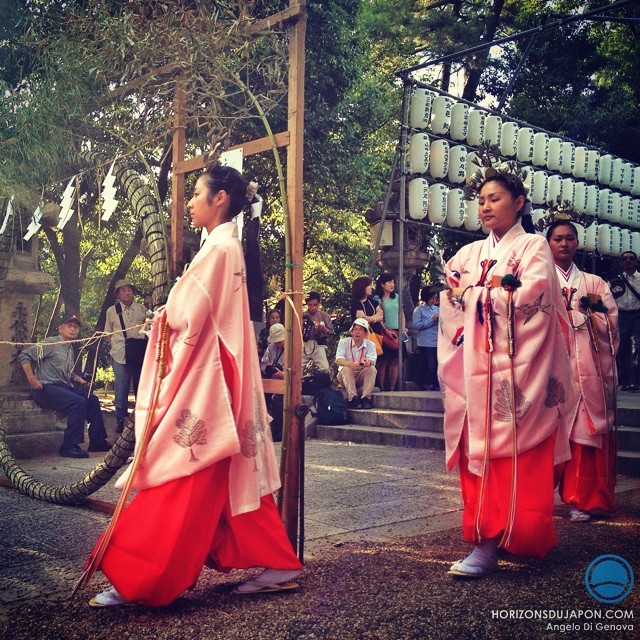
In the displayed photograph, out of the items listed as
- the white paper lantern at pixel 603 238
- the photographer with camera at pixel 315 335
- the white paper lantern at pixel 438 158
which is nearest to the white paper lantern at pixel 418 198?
the white paper lantern at pixel 438 158

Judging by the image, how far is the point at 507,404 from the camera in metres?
3.80

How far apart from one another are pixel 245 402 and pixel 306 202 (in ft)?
39.2

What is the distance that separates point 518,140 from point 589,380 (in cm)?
812

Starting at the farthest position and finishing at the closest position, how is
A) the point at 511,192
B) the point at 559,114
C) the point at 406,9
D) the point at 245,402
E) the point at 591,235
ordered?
the point at 406,9
the point at 559,114
the point at 591,235
the point at 511,192
the point at 245,402

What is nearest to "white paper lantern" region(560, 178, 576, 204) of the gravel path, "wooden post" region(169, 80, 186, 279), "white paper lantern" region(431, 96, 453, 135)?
"white paper lantern" region(431, 96, 453, 135)

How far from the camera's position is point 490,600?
10.5 ft

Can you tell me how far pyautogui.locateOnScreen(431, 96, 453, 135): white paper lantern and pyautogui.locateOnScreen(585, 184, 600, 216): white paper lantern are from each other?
3.98 metres

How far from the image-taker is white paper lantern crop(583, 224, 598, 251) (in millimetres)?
13617

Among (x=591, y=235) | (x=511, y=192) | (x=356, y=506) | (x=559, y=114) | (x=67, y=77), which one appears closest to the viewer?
(x=511, y=192)

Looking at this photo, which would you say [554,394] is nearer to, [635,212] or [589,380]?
[589,380]

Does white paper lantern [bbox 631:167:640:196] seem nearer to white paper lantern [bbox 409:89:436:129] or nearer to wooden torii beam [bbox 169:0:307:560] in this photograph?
white paper lantern [bbox 409:89:436:129]

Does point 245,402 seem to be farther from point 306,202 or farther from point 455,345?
point 306,202

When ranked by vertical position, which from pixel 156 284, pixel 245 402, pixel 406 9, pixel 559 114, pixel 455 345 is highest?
pixel 406 9

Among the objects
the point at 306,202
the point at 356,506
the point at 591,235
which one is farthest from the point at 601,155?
the point at 356,506
